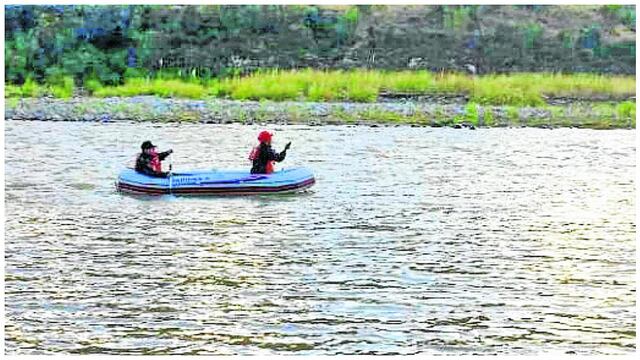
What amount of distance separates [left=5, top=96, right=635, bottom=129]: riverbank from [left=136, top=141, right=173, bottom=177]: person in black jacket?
30.6 ft

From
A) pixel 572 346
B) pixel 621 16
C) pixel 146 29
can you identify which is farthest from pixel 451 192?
pixel 621 16

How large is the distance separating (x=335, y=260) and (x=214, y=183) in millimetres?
4774

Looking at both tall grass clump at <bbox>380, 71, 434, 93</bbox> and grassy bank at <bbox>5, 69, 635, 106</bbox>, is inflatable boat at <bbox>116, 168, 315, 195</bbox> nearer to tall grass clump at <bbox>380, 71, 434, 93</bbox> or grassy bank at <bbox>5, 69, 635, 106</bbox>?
grassy bank at <bbox>5, 69, 635, 106</bbox>

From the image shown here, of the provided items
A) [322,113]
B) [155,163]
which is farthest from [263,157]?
[322,113]

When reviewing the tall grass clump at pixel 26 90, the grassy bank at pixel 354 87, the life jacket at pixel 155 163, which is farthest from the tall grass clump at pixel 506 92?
the life jacket at pixel 155 163

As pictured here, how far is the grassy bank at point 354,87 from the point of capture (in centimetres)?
2920

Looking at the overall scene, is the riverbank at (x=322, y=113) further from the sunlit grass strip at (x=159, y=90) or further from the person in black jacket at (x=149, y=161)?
the person in black jacket at (x=149, y=161)

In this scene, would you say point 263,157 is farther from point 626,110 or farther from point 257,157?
point 626,110

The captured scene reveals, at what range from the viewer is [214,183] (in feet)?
53.3

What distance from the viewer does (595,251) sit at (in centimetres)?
1252

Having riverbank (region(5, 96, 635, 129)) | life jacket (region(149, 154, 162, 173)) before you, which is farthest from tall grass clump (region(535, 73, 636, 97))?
life jacket (region(149, 154, 162, 173))

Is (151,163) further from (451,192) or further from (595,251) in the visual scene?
(595,251)

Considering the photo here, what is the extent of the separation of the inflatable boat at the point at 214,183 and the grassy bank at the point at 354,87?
12.7 metres

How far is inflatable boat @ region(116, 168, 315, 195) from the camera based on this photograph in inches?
640
